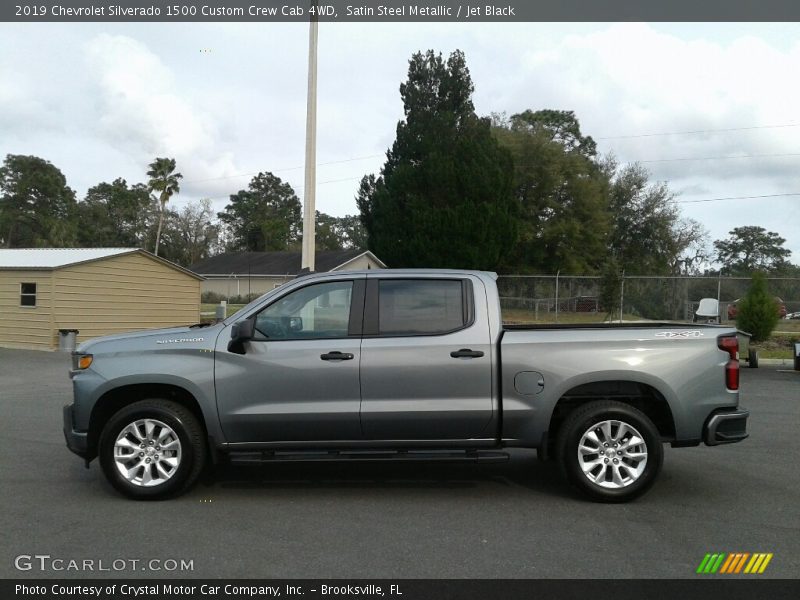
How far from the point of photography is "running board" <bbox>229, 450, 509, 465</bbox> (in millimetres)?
5773

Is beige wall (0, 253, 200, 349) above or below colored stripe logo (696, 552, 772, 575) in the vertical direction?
above

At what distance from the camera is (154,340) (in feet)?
19.6

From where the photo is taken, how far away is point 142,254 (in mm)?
26422

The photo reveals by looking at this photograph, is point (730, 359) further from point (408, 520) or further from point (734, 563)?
point (408, 520)

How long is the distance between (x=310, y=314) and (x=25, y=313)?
20.7m

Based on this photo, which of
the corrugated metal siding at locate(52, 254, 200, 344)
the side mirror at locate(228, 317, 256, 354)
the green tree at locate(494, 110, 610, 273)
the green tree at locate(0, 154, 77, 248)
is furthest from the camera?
the green tree at locate(0, 154, 77, 248)

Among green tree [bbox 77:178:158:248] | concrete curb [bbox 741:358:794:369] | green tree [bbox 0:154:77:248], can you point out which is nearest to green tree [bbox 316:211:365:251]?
green tree [bbox 77:178:158:248]

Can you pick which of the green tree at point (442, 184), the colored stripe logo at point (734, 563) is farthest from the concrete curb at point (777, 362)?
the green tree at point (442, 184)

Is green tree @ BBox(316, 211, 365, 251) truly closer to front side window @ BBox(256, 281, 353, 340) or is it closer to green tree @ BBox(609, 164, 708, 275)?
green tree @ BBox(609, 164, 708, 275)

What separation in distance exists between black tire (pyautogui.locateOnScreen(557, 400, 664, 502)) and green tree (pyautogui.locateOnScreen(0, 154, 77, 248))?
72564mm

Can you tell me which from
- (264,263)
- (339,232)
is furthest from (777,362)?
(339,232)

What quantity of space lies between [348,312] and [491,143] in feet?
110

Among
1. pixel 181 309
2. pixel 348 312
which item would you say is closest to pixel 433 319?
pixel 348 312
